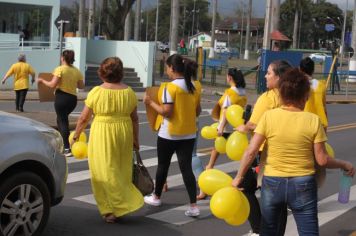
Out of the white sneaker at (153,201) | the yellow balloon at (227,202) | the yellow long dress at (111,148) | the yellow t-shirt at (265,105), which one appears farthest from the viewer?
the white sneaker at (153,201)

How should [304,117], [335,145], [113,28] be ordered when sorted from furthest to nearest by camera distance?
[113,28], [335,145], [304,117]

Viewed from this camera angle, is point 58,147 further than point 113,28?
No

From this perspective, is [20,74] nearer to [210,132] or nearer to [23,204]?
[210,132]

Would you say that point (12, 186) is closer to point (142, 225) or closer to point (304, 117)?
point (142, 225)

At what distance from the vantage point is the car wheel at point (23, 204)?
4816mm

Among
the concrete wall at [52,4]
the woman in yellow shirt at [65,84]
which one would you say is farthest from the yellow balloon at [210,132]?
the concrete wall at [52,4]

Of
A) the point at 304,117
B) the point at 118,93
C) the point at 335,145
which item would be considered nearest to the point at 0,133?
the point at 118,93

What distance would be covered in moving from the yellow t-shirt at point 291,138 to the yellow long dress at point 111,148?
2.07 metres

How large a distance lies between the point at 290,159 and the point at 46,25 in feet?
90.0

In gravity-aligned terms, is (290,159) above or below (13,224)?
A: above

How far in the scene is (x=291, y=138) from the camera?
403 cm

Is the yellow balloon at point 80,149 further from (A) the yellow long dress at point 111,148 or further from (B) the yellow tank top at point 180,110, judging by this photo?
(B) the yellow tank top at point 180,110

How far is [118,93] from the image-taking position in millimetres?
5840

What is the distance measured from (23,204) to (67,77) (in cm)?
455
